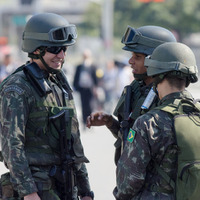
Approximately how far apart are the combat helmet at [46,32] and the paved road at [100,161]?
3506mm

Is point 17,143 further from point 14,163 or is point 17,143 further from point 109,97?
point 109,97

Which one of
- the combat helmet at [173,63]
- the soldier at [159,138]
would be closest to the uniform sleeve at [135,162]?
the soldier at [159,138]

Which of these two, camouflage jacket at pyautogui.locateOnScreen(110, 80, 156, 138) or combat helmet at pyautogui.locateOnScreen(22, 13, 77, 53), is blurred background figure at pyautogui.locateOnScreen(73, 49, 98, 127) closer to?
camouflage jacket at pyautogui.locateOnScreen(110, 80, 156, 138)

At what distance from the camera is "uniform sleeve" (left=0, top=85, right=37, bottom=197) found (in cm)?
348

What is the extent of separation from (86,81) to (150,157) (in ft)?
32.1

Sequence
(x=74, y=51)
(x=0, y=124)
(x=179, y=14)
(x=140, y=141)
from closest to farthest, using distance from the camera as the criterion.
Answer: (x=140, y=141) → (x=0, y=124) → (x=179, y=14) → (x=74, y=51)

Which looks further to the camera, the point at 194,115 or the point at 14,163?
the point at 14,163

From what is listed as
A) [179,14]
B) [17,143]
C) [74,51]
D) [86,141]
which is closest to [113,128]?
[17,143]

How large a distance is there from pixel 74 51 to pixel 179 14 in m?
13.7

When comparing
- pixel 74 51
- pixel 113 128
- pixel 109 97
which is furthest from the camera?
pixel 74 51

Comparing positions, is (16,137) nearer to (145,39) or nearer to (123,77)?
(145,39)

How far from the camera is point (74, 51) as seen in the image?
55938mm

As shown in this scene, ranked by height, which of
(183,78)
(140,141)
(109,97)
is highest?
(183,78)

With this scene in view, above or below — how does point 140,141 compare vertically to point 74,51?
above
